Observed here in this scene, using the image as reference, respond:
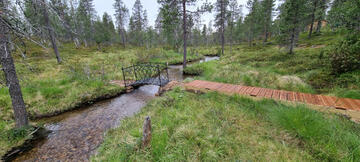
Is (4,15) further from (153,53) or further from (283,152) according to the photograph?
(153,53)

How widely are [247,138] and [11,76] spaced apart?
266 inches

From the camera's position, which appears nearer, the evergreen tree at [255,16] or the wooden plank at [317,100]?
the wooden plank at [317,100]

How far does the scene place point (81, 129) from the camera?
4.80m

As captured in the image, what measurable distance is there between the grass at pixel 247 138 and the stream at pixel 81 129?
1.09m

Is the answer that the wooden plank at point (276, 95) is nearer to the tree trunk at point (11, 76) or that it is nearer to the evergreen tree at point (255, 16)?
the tree trunk at point (11, 76)

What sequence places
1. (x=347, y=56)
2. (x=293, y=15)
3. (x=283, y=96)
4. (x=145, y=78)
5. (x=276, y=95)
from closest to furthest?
(x=283, y=96) → (x=276, y=95) → (x=347, y=56) → (x=145, y=78) → (x=293, y=15)

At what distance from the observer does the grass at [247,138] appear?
7.80ft

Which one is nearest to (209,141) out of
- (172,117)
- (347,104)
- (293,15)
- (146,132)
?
(146,132)

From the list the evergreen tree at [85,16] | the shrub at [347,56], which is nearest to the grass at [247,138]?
the shrub at [347,56]

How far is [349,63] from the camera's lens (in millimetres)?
5309

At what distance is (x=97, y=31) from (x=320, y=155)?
117ft

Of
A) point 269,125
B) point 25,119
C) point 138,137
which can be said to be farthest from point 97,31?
point 269,125

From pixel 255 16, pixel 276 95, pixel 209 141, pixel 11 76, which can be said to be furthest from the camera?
pixel 255 16

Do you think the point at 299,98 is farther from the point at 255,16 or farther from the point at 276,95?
the point at 255,16
